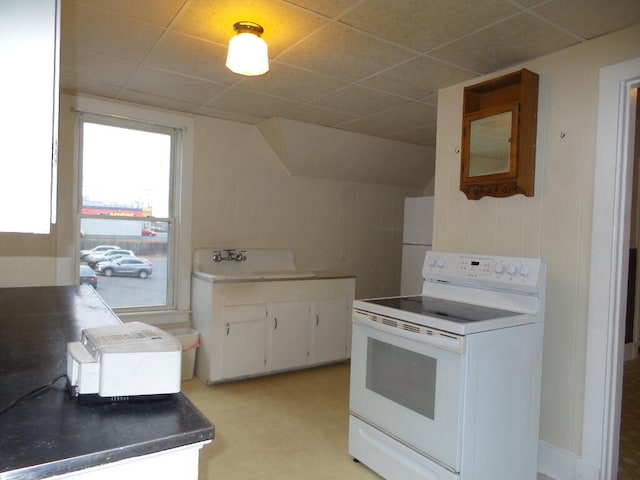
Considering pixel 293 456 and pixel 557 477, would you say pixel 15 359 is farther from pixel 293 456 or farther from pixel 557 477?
pixel 557 477

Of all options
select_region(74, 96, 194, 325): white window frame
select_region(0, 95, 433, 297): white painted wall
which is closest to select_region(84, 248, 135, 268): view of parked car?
select_region(0, 95, 433, 297): white painted wall

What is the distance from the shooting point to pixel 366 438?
88.5 inches

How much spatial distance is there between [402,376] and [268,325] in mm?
1726

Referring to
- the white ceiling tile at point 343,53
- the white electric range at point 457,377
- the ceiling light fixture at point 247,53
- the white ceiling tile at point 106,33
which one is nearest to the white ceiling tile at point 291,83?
the white ceiling tile at point 343,53

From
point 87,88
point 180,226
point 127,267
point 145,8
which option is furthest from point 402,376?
point 87,88

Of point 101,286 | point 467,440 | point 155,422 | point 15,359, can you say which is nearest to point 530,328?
point 467,440

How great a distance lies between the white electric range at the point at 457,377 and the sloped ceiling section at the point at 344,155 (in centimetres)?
206

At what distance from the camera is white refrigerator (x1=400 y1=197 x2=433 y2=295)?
4383mm

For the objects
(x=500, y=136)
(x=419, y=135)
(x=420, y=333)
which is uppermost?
(x=419, y=135)

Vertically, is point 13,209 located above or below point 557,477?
above

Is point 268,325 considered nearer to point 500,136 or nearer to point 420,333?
point 420,333

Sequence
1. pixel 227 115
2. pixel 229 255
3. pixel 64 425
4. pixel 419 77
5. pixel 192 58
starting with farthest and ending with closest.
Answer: pixel 229 255 < pixel 227 115 < pixel 419 77 < pixel 192 58 < pixel 64 425

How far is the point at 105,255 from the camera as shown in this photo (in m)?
3.45

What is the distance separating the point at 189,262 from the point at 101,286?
27.5 inches
